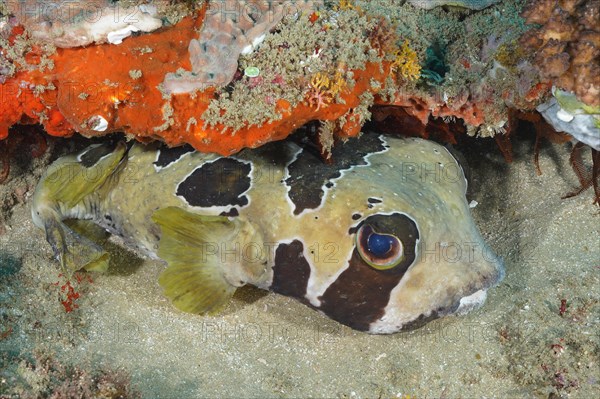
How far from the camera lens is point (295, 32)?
11.3ft

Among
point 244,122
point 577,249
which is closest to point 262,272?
point 244,122

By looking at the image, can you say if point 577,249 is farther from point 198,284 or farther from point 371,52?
point 198,284

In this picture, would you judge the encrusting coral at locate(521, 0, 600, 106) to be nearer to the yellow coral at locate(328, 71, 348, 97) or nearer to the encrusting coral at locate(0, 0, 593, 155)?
the encrusting coral at locate(0, 0, 593, 155)

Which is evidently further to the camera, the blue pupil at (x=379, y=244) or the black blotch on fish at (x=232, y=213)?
the black blotch on fish at (x=232, y=213)

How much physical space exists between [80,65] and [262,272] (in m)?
1.98

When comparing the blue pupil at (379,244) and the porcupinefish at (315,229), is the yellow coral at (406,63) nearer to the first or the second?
the porcupinefish at (315,229)

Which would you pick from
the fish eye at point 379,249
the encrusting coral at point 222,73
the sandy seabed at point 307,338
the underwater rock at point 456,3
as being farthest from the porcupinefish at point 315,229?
the underwater rock at point 456,3

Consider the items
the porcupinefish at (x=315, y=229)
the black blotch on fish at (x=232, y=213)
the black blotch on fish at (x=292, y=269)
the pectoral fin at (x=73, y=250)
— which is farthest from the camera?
the pectoral fin at (x=73, y=250)

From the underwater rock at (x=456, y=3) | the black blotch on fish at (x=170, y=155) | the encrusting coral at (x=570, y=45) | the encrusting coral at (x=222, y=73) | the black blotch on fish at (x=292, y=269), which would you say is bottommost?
the black blotch on fish at (x=292, y=269)

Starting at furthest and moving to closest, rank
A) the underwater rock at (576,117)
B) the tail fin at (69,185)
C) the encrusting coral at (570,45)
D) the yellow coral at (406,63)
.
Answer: the tail fin at (69,185), the yellow coral at (406,63), the underwater rock at (576,117), the encrusting coral at (570,45)

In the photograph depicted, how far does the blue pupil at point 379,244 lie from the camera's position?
11.4 ft

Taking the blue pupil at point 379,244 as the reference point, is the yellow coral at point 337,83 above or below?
above

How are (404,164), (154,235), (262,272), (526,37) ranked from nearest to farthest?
(526,37)
(262,272)
(404,164)
(154,235)

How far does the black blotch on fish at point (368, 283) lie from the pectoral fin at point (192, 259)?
34.7 inches
